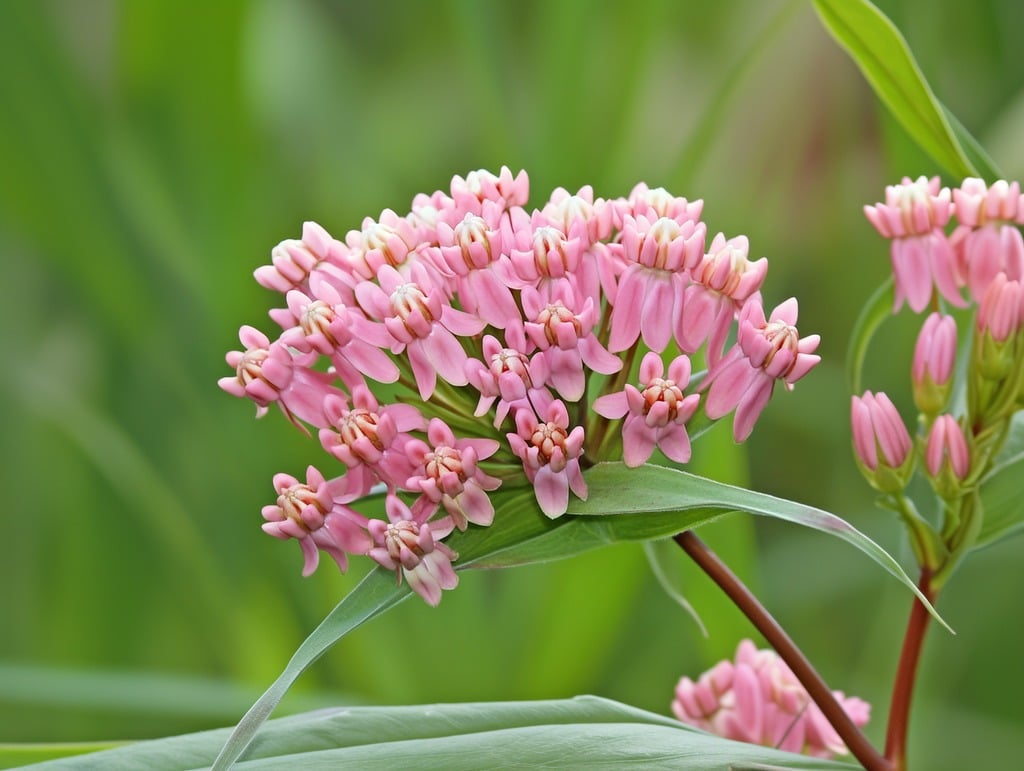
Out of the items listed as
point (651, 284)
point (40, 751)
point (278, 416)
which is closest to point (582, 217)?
point (651, 284)

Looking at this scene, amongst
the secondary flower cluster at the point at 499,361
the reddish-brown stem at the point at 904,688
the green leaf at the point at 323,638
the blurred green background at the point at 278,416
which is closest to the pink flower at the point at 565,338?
the secondary flower cluster at the point at 499,361

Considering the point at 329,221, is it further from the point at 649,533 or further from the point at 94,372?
the point at 649,533

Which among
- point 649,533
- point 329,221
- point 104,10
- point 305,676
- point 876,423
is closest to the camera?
point 649,533

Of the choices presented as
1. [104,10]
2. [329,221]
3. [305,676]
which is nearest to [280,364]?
[305,676]

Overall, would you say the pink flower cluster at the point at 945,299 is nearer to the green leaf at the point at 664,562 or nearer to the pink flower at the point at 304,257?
the green leaf at the point at 664,562

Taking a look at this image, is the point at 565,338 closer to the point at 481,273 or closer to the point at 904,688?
the point at 481,273

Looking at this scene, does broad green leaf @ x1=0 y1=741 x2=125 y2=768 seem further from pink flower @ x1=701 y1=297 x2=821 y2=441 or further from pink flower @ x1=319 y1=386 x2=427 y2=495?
pink flower @ x1=701 y1=297 x2=821 y2=441
